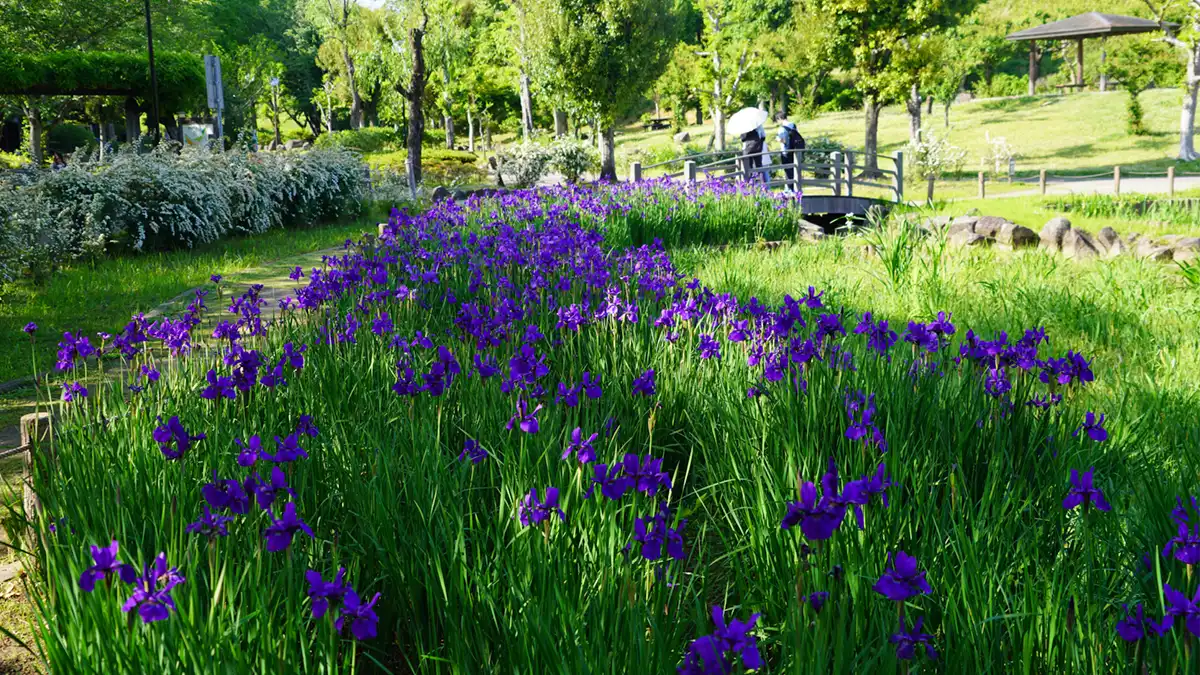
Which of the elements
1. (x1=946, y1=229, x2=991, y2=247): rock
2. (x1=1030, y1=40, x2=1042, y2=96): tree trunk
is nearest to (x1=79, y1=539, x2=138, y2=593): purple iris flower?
(x1=946, y1=229, x2=991, y2=247): rock

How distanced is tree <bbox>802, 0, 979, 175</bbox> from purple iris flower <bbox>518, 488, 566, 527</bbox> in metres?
24.0

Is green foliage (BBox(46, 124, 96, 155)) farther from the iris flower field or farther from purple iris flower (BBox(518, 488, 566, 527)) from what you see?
purple iris flower (BBox(518, 488, 566, 527))

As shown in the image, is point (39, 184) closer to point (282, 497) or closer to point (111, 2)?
point (282, 497)

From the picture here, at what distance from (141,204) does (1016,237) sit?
9742 mm

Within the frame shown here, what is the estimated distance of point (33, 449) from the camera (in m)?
2.87

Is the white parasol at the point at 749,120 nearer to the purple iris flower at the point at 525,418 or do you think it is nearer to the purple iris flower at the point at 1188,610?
the purple iris flower at the point at 525,418

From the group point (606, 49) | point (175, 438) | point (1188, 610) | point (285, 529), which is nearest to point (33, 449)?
point (175, 438)

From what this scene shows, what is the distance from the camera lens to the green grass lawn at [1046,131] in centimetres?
2894

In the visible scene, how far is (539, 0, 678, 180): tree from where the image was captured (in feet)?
78.0

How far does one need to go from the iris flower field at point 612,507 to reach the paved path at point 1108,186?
17.9 m

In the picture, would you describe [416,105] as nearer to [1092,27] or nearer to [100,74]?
[100,74]

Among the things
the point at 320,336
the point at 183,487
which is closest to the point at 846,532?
the point at 183,487

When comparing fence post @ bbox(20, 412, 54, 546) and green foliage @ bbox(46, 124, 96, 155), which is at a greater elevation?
green foliage @ bbox(46, 124, 96, 155)

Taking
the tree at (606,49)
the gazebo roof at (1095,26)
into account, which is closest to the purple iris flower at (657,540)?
the tree at (606,49)
